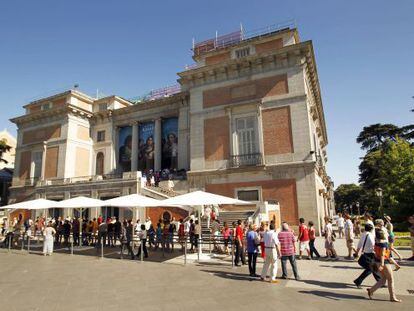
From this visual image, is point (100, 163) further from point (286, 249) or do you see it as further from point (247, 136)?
point (286, 249)

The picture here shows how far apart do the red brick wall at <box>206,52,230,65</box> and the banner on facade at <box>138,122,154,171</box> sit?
9.92 meters

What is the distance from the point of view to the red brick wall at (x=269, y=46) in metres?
24.6

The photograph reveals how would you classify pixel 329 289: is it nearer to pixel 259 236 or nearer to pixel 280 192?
pixel 259 236

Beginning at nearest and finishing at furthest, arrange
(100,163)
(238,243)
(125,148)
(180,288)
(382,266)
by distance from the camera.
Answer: (382,266) < (180,288) < (238,243) < (125,148) < (100,163)

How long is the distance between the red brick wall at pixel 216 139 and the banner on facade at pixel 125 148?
12186mm

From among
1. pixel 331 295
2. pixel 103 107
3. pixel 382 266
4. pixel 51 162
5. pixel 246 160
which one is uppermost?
pixel 103 107

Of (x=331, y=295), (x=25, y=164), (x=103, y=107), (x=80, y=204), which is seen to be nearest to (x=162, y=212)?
(x=80, y=204)

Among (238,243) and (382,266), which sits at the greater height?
(238,243)

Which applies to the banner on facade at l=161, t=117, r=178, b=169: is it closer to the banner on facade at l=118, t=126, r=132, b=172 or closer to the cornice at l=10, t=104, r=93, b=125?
the banner on facade at l=118, t=126, r=132, b=172

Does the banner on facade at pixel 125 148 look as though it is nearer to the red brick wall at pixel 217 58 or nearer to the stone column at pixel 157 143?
the stone column at pixel 157 143

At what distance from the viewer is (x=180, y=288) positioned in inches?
318

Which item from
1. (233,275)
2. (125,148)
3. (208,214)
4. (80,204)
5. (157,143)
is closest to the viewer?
(233,275)

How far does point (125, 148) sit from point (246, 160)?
16416 mm

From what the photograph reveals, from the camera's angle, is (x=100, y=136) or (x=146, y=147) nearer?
(x=146, y=147)
